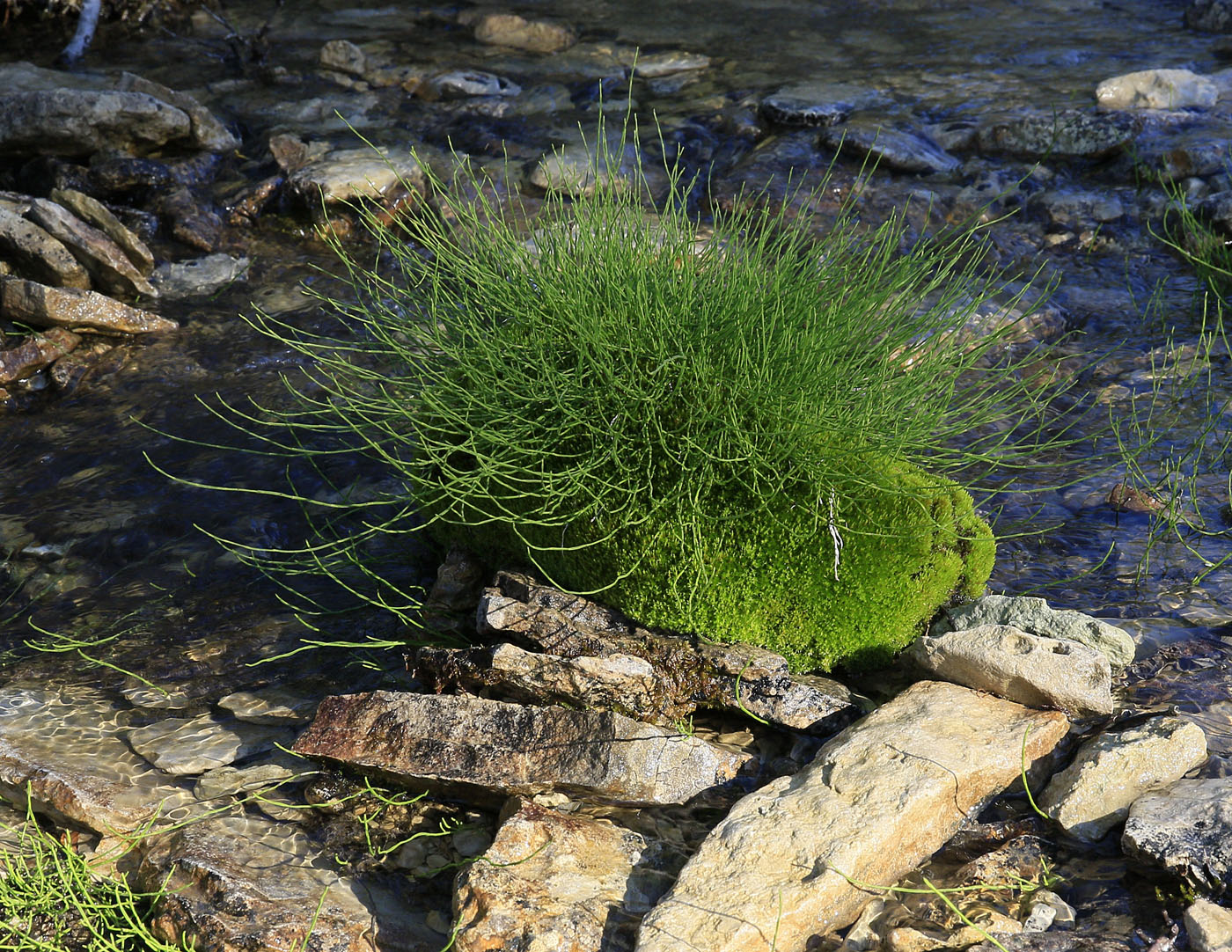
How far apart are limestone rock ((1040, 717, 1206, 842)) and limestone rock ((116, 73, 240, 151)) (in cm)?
937

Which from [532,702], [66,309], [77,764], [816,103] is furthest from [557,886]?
[816,103]

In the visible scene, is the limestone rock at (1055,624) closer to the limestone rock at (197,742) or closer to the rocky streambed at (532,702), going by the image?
the rocky streambed at (532,702)

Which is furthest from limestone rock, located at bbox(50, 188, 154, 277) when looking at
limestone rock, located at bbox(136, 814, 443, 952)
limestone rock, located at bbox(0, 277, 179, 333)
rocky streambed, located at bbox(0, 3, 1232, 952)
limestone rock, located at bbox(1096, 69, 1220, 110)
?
limestone rock, located at bbox(1096, 69, 1220, 110)

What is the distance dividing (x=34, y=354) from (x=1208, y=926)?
707 centimetres

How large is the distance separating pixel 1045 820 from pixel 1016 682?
466 millimetres

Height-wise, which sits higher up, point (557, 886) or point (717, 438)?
point (717, 438)

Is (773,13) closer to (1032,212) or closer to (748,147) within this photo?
(748,147)

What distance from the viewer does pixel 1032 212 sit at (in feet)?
29.2

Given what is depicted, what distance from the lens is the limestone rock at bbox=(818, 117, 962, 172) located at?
9.49 m

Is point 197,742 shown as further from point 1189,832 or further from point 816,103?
point 816,103

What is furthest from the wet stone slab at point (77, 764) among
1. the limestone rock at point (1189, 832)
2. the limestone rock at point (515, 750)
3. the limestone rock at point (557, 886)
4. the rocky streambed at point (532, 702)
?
the limestone rock at point (1189, 832)

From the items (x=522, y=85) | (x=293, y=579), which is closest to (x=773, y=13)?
(x=522, y=85)

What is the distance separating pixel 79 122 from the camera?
30.5ft

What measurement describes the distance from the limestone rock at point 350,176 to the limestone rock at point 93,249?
175cm
